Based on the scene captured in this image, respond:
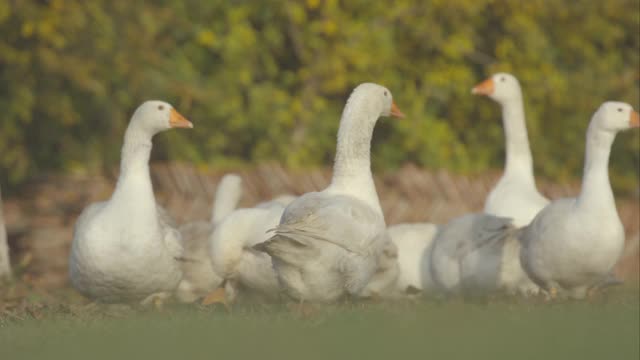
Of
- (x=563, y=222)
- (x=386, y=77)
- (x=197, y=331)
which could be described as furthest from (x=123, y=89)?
(x=197, y=331)

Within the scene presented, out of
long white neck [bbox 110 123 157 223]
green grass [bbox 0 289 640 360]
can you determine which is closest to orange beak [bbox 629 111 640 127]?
green grass [bbox 0 289 640 360]

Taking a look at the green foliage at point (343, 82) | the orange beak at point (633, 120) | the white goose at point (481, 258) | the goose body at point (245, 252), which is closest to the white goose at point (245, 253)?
the goose body at point (245, 252)

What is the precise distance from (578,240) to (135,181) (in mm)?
2991

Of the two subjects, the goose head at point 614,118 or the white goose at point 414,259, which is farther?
the white goose at point 414,259

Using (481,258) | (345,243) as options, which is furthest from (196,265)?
(345,243)

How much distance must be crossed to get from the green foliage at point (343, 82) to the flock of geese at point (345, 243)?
4.91 m

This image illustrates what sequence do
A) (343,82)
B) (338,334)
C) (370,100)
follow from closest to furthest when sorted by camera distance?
(338,334)
(370,100)
(343,82)

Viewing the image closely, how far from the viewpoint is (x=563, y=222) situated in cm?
894

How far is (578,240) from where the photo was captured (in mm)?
8852

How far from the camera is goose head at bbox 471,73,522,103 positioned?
11859mm

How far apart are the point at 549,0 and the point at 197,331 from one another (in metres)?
9.99

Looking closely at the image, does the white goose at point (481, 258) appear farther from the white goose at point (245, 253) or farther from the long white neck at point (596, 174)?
the white goose at point (245, 253)

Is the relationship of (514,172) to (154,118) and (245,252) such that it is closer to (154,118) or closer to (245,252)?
(245,252)

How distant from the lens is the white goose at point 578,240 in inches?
349
